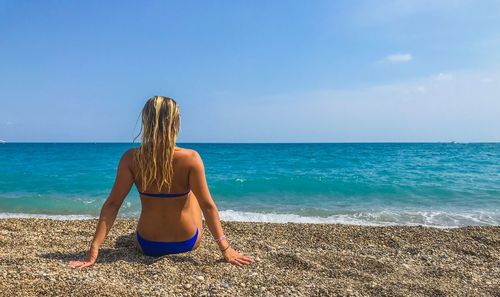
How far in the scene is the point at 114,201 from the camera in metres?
4.01

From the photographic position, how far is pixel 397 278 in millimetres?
4000

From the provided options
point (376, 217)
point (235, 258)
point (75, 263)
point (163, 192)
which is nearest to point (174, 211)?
point (163, 192)

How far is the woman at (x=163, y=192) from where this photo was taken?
3.79 metres

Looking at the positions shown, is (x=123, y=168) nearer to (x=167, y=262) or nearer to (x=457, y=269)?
(x=167, y=262)

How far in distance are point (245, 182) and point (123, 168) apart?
13279mm

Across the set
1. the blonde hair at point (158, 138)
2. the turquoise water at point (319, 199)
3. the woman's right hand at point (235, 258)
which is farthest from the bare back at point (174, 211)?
the turquoise water at point (319, 199)

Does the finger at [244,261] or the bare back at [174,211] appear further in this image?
the finger at [244,261]

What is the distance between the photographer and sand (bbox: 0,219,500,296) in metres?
3.40

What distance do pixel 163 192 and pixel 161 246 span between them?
2.22 feet

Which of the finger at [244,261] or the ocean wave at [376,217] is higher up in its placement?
the finger at [244,261]

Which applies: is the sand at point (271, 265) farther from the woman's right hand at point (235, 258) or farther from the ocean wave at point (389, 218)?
the ocean wave at point (389, 218)

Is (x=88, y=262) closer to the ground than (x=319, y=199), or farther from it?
farther from it

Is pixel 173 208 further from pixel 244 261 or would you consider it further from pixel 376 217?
pixel 376 217

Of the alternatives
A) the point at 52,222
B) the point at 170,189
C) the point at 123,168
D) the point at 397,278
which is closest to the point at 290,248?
the point at 397,278
